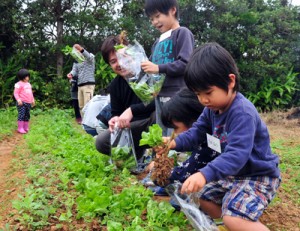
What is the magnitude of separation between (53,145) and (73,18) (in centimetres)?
618

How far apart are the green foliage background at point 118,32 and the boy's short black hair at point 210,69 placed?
8.32 meters

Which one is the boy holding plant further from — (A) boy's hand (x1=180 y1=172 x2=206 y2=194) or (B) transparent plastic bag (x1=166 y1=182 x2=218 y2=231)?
(A) boy's hand (x1=180 y1=172 x2=206 y2=194)

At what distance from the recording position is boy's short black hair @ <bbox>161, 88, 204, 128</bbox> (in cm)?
247

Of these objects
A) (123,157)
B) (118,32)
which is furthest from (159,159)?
(118,32)

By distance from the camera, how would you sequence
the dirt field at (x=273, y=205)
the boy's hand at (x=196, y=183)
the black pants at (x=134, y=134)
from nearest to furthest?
the boy's hand at (x=196, y=183), the dirt field at (x=273, y=205), the black pants at (x=134, y=134)

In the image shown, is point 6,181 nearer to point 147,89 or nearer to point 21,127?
point 147,89

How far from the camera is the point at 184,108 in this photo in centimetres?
247

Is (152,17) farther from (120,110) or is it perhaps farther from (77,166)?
(77,166)

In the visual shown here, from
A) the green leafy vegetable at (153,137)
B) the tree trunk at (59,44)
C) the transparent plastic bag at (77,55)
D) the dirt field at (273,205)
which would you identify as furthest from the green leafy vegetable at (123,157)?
the tree trunk at (59,44)

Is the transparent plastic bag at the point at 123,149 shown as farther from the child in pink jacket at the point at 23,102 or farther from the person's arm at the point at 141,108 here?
the child in pink jacket at the point at 23,102

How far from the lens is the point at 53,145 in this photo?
4570 mm

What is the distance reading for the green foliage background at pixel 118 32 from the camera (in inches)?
385

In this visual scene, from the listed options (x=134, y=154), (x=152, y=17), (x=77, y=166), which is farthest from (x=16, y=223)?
(x=152, y=17)

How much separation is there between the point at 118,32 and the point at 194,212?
8879 millimetres
